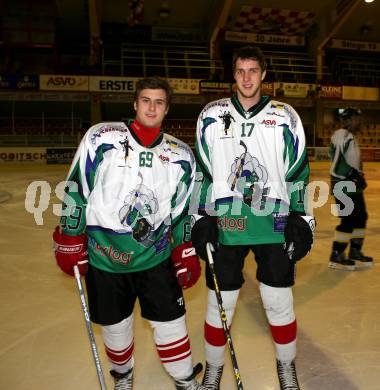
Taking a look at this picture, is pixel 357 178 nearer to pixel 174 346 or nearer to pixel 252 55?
pixel 252 55

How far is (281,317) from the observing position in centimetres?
222

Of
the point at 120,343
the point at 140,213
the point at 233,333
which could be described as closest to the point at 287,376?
the point at 233,333

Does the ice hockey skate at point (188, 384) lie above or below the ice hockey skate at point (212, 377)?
above

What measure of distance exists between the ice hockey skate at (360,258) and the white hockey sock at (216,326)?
103 inches

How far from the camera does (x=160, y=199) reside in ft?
6.81

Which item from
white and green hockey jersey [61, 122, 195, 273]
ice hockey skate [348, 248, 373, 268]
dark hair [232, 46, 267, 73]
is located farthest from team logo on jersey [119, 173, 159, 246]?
ice hockey skate [348, 248, 373, 268]

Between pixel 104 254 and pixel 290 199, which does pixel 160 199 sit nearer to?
pixel 104 254

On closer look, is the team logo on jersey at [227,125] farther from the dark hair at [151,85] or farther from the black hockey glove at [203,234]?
the black hockey glove at [203,234]

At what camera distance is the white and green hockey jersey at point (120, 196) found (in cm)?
200

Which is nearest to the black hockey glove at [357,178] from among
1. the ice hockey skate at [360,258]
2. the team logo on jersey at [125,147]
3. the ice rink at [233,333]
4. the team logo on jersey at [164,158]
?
the ice hockey skate at [360,258]

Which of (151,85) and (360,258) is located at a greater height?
(151,85)

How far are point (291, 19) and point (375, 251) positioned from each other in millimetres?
19047

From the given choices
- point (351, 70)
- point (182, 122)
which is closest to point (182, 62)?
point (182, 122)

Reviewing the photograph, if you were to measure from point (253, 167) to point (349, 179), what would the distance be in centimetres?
241
